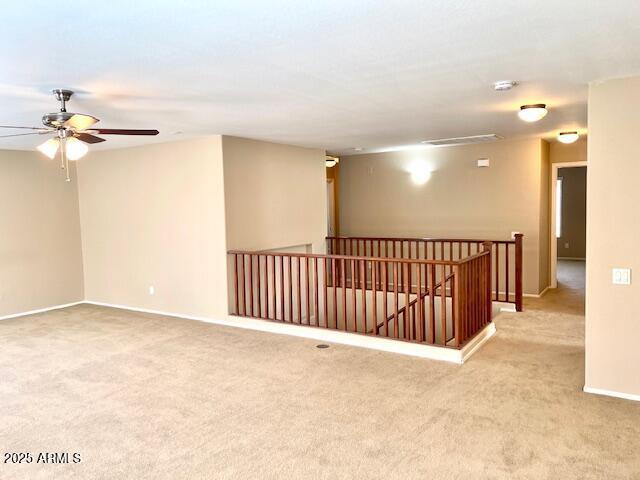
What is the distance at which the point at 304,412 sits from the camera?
354 cm

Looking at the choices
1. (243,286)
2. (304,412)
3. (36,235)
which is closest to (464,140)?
(243,286)

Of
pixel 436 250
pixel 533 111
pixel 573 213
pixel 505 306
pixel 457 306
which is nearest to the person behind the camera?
pixel 533 111

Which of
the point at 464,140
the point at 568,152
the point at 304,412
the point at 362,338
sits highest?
the point at 464,140

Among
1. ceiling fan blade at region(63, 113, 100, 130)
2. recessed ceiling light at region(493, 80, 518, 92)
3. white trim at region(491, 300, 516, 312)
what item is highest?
recessed ceiling light at region(493, 80, 518, 92)

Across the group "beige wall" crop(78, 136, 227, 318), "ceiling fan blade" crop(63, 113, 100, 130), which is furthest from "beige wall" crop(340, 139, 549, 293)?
"ceiling fan blade" crop(63, 113, 100, 130)

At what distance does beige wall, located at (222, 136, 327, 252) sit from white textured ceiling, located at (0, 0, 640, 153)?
1.46m

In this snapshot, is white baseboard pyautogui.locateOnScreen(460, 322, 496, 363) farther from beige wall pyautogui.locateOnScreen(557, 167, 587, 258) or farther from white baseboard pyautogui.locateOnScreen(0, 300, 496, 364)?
beige wall pyautogui.locateOnScreen(557, 167, 587, 258)

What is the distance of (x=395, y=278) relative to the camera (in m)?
5.07

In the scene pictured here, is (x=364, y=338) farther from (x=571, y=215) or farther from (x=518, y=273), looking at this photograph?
(x=571, y=215)

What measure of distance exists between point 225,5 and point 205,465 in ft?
8.08

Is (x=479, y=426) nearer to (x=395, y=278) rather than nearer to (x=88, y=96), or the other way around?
(x=395, y=278)

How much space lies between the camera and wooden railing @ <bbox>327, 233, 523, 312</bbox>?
24.1 ft

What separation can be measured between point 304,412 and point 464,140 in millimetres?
5077

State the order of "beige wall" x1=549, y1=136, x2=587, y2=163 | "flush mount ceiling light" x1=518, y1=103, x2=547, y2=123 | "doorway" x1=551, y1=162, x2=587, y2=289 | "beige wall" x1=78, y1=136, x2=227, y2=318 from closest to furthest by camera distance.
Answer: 1. "flush mount ceiling light" x1=518, y1=103, x2=547, y2=123
2. "beige wall" x1=78, y1=136, x2=227, y2=318
3. "beige wall" x1=549, y1=136, x2=587, y2=163
4. "doorway" x1=551, y1=162, x2=587, y2=289
